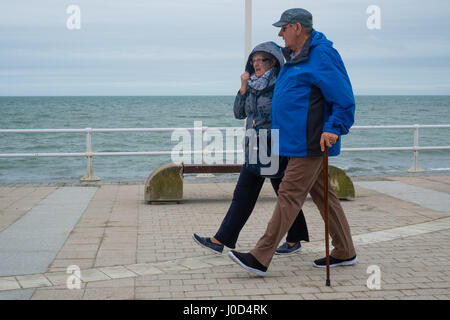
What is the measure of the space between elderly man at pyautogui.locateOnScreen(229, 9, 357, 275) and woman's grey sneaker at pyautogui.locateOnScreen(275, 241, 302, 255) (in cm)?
85

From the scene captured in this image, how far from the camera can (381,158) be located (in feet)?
77.8

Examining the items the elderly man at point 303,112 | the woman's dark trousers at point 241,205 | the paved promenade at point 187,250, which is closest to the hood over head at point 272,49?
the elderly man at point 303,112

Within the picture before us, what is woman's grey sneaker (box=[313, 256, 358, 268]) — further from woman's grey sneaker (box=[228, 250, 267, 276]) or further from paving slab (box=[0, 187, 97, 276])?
paving slab (box=[0, 187, 97, 276])

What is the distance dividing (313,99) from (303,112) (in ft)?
0.40

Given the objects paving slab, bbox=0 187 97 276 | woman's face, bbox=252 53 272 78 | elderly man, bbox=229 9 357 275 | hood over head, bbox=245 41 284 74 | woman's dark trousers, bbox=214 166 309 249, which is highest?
hood over head, bbox=245 41 284 74

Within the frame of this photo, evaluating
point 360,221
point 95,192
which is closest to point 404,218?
point 360,221

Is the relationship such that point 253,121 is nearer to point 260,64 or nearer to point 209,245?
point 260,64

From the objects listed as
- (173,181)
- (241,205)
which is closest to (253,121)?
(241,205)

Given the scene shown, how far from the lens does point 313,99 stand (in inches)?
183

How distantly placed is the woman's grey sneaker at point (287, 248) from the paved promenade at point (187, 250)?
8 centimetres

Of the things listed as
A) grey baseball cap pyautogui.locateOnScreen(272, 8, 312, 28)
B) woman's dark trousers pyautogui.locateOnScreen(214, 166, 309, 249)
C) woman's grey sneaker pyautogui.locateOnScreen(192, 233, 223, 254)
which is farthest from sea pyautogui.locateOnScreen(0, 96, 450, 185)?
grey baseball cap pyautogui.locateOnScreen(272, 8, 312, 28)

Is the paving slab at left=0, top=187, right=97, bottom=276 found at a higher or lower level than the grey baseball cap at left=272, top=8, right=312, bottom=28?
lower

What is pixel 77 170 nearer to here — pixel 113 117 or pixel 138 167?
pixel 138 167

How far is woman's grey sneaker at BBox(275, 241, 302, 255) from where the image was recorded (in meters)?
5.59
